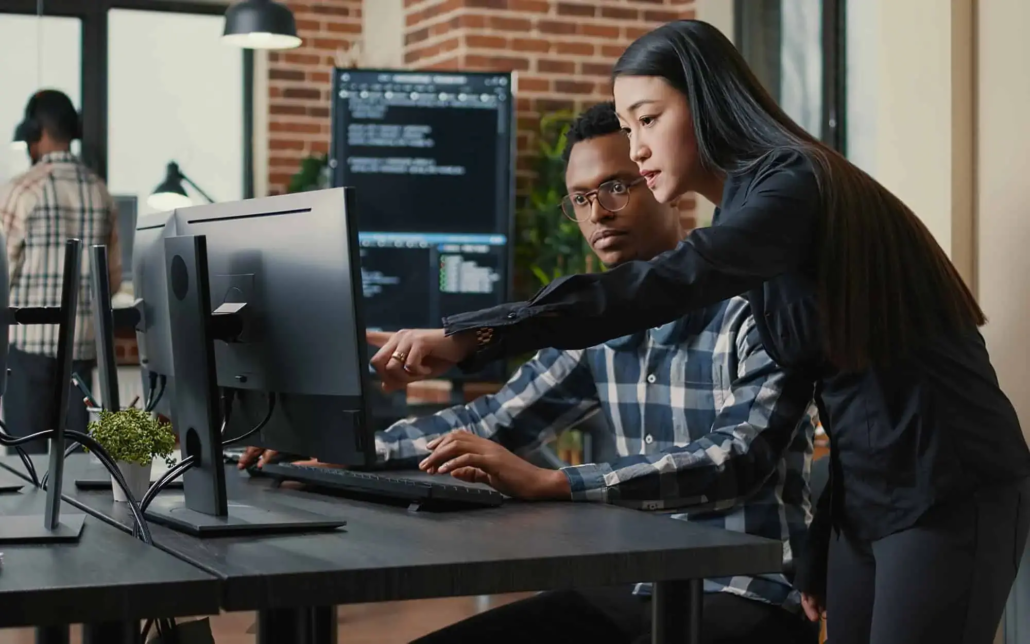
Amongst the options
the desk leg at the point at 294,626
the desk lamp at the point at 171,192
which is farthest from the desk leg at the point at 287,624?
the desk lamp at the point at 171,192

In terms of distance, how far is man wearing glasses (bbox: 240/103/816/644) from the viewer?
6.03ft

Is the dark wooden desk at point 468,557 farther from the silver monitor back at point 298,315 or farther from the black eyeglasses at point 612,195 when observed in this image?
the black eyeglasses at point 612,195

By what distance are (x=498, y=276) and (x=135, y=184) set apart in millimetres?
2734

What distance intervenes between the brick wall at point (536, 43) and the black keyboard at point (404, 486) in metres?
3.34

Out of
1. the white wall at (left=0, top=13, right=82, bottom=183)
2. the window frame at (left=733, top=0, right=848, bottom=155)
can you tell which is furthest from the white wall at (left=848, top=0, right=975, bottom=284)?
the white wall at (left=0, top=13, right=82, bottom=183)

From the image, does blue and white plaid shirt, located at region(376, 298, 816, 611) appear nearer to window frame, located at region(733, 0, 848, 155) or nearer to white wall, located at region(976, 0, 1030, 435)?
white wall, located at region(976, 0, 1030, 435)

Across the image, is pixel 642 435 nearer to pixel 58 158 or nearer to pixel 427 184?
pixel 427 184

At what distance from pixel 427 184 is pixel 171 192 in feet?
6.61

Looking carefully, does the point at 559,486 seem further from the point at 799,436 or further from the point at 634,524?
the point at 799,436

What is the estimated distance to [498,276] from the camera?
495 centimetres

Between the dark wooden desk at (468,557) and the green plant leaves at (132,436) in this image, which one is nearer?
the dark wooden desk at (468,557)

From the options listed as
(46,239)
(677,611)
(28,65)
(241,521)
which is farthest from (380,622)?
(28,65)

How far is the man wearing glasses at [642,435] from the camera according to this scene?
184 centimetres

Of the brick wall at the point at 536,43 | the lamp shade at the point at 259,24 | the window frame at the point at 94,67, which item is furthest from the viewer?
the window frame at the point at 94,67
